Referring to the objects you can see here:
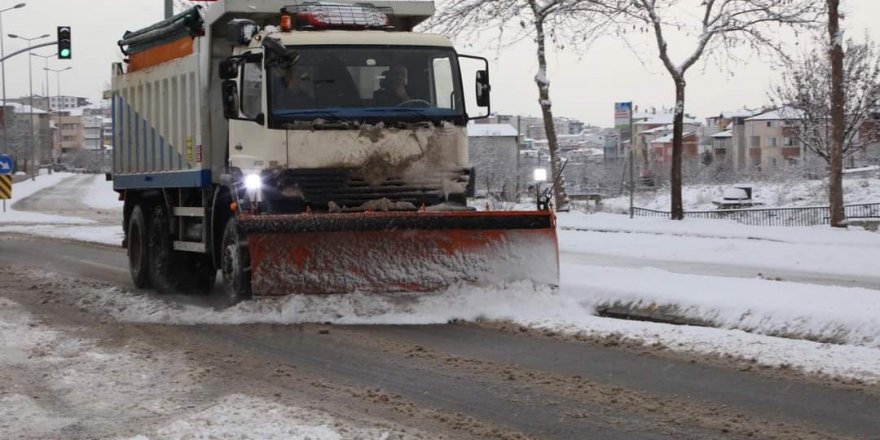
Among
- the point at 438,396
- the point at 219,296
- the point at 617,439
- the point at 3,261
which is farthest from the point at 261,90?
the point at 3,261

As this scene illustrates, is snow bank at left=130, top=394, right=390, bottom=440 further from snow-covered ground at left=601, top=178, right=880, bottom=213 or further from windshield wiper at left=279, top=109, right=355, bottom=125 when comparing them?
snow-covered ground at left=601, top=178, right=880, bottom=213

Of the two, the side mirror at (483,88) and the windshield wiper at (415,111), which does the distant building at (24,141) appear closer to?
the side mirror at (483,88)

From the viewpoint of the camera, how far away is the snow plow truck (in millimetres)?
9484

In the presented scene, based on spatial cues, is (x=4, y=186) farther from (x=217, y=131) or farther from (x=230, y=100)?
(x=230, y=100)

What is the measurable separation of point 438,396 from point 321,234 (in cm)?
344

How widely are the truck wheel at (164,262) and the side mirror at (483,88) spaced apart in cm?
447

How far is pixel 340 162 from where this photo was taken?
973 cm

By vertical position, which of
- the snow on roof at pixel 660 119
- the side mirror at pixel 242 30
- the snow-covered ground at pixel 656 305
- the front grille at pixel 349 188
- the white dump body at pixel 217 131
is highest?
the snow on roof at pixel 660 119

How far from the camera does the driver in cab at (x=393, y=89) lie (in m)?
10.1

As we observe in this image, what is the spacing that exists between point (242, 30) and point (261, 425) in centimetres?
590

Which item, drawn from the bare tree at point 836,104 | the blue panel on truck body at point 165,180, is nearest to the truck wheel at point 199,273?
the blue panel on truck body at point 165,180

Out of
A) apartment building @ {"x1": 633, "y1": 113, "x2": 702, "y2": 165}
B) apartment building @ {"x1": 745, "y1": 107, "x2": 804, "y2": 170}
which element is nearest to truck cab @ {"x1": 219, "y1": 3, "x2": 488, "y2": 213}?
apartment building @ {"x1": 633, "y1": 113, "x2": 702, "y2": 165}

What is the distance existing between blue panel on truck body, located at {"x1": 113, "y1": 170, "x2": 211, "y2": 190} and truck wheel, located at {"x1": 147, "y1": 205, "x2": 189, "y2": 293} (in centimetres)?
44

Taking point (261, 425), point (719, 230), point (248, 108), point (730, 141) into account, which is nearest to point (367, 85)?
point (248, 108)
